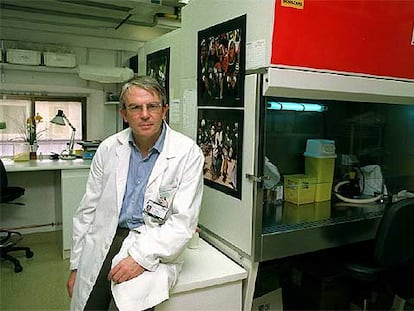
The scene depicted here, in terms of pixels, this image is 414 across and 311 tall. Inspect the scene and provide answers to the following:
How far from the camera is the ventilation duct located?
151 inches

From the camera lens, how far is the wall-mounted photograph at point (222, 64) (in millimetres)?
1698

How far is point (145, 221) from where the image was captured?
5.14 ft

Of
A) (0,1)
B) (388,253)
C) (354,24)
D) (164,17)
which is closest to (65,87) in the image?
(0,1)

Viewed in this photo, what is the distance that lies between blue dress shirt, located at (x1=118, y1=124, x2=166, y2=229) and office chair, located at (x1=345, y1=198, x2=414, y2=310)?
3.77ft

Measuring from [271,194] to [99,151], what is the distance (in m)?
1.13

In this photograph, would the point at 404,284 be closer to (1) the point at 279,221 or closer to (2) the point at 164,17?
(1) the point at 279,221

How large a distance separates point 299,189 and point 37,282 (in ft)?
7.46

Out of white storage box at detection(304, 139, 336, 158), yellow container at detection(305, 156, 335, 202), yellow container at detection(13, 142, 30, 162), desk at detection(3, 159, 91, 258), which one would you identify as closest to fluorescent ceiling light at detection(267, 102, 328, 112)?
white storage box at detection(304, 139, 336, 158)

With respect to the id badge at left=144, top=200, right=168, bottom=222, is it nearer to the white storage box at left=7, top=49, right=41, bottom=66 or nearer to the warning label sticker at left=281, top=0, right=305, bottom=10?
the warning label sticker at left=281, top=0, right=305, bottom=10

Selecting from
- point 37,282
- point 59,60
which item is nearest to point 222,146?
point 37,282

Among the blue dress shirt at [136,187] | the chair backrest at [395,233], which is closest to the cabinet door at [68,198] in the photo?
the blue dress shirt at [136,187]

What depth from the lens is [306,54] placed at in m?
1.59

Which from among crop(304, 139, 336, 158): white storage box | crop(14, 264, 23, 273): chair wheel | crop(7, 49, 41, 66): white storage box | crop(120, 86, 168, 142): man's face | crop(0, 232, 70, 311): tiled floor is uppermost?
crop(7, 49, 41, 66): white storage box

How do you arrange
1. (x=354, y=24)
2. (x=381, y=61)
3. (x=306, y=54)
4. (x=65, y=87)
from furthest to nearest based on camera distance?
(x=65, y=87)
(x=381, y=61)
(x=354, y=24)
(x=306, y=54)
